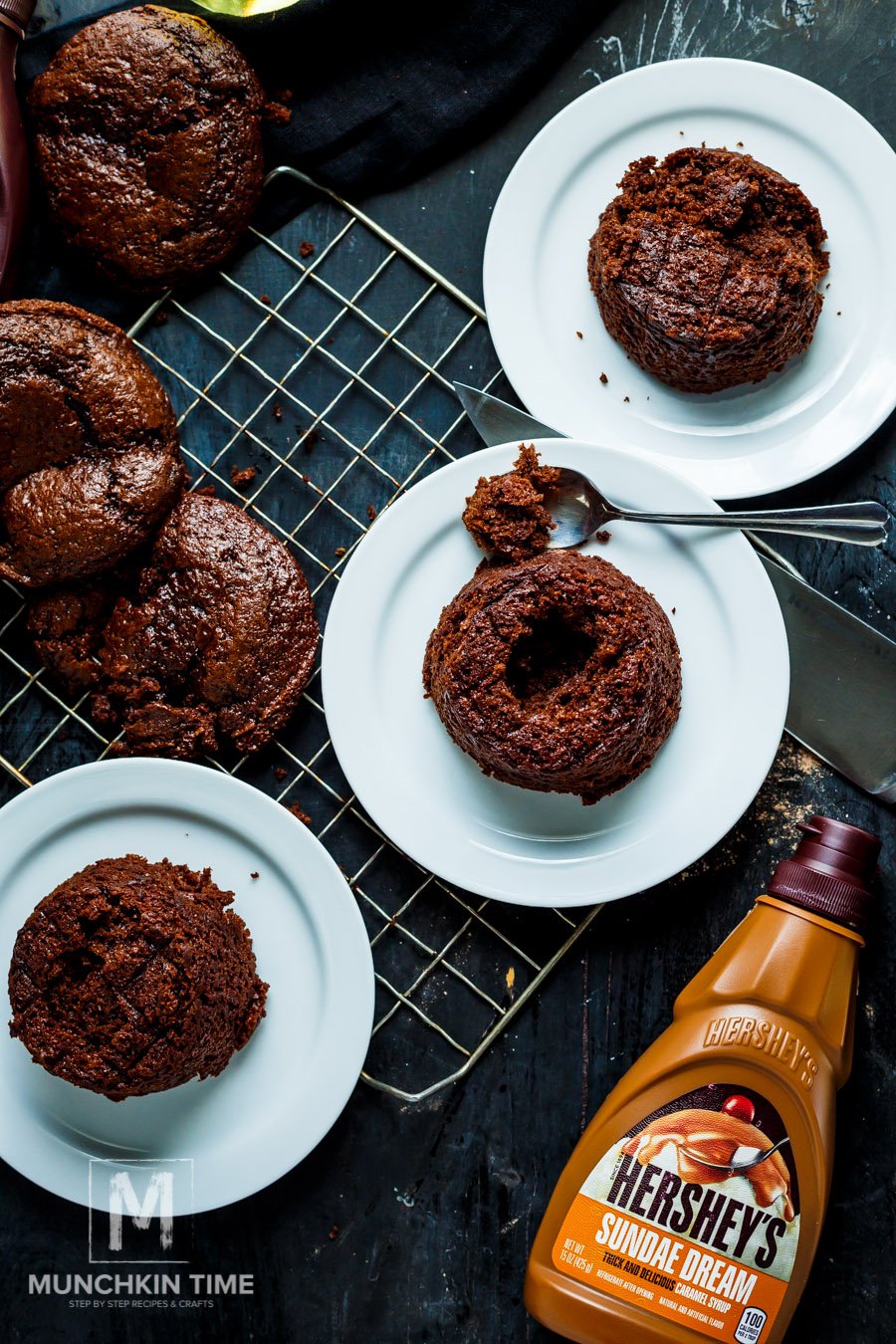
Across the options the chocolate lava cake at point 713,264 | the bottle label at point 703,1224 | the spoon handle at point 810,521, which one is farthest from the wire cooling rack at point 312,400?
the bottle label at point 703,1224

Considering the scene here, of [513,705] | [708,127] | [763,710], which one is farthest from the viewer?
[708,127]

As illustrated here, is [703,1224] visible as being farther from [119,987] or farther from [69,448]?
[69,448]

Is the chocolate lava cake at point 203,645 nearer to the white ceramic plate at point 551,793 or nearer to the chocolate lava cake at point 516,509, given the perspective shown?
the white ceramic plate at point 551,793

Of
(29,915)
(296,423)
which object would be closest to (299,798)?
(29,915)

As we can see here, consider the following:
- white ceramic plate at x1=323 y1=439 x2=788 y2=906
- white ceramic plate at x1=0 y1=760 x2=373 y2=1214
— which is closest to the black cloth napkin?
white ceramic plate at x1=323 y1=439 x2=788 y2=906

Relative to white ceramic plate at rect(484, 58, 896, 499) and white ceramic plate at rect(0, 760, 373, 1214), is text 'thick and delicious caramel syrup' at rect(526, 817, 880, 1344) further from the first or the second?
white ceramic plate at rect(484, 58, 896, 499)

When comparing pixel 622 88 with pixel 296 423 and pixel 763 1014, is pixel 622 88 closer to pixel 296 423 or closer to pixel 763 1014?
pixel 296 423

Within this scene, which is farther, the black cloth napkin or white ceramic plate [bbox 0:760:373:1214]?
the black cloth napkin
